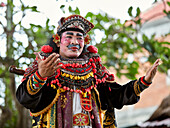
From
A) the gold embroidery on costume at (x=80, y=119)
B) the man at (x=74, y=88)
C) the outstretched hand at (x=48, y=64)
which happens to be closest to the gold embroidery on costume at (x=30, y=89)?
the man at (x=74, y=88)

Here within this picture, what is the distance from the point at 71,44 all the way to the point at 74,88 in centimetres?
39

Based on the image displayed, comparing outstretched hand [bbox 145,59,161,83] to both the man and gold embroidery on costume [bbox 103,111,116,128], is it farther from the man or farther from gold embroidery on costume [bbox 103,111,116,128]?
gold embroidery on costume [bbox 103,111,116,128]

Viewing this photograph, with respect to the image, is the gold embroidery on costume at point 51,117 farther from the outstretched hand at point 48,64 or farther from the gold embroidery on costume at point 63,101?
the outstretched hand at point 48,64

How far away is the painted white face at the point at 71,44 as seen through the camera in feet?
6.91

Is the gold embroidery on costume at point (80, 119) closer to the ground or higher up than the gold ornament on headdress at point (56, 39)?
closer to the ground

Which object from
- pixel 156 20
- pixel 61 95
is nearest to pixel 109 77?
pixel 61 95

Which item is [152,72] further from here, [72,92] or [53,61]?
[53,61]

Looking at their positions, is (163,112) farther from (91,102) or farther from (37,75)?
(37,75)

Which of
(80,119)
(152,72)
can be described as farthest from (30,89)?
(152,72)

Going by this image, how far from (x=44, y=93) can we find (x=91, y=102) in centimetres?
41

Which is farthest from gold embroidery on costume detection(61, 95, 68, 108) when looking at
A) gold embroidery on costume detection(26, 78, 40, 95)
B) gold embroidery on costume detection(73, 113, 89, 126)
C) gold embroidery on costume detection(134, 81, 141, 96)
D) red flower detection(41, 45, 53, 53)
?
gold embroidery on costume detection(134, 81, 141, 96)

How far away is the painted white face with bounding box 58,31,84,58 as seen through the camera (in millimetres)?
2107

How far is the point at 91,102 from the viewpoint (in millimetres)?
2080

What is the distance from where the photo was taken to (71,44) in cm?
212
